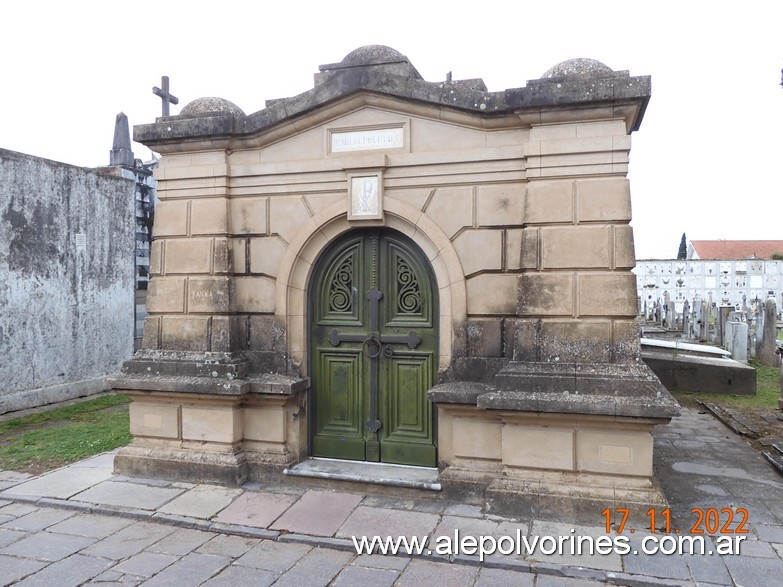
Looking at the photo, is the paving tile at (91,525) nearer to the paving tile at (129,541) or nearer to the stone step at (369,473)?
the paving tile at (129,541)

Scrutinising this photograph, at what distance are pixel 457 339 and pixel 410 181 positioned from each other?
1.55m

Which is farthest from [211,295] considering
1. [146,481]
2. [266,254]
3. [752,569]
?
[752,569]

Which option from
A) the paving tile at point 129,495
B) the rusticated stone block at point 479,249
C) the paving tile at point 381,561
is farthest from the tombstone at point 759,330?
the paving tile at point 129,495

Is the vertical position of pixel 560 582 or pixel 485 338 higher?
pixel 485 338

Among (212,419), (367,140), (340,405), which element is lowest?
(212,419)

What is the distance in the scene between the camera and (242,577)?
394cm

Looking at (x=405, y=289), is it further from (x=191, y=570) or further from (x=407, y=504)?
(x=191, y=570)

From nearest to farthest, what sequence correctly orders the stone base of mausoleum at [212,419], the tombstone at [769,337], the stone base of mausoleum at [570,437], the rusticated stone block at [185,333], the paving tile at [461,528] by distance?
1. the paving tile at [461,528]
2. the stone base of mausoleum at [570,437]
3. the stone base of mausoleum at [212,419]
4. the rusticated stone block at [185,333]
5. the tombstone at [769,337]

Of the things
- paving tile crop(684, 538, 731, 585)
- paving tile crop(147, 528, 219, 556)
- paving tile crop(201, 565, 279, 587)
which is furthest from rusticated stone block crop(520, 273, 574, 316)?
paving tile crop(147, 528, 219, 556)

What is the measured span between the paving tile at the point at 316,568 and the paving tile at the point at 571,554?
1.35m

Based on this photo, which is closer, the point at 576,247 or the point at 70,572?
the point at 70,572

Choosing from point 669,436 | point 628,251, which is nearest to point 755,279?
point 669,436

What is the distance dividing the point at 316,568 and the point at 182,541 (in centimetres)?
120

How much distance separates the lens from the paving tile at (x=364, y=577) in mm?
3841
